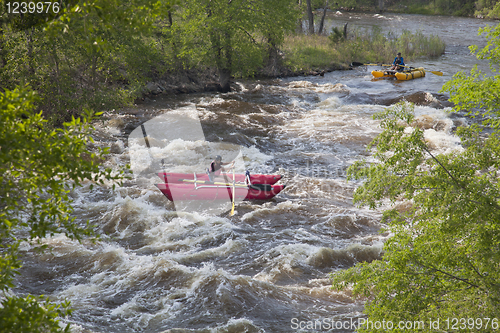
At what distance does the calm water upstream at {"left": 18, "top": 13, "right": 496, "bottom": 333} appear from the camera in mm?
5969

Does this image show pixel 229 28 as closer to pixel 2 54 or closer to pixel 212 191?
pixel 2 54

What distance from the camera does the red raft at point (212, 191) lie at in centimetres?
933

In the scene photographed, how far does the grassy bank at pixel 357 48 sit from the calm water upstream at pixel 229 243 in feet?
31.5

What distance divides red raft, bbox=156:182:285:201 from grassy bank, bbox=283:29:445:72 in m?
16.1

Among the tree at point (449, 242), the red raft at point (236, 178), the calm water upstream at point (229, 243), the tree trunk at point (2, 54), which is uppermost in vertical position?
the tree trunk at point (2, 54)

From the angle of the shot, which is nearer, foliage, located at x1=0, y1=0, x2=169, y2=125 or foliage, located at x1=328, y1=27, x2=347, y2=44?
foliage, located at x1=0, y1=0, x2=169, y2=125

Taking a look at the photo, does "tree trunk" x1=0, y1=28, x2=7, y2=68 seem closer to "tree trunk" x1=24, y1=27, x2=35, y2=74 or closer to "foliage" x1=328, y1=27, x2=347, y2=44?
"tree trunk" x1=24, y1=27, x2=35, y2=74

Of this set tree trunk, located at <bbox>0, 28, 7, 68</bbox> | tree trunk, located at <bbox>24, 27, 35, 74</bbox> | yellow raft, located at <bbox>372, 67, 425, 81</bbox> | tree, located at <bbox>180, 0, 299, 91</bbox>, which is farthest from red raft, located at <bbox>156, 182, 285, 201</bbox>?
yellow raft, located at <bbox>372, 67, 425, 81</bbox>

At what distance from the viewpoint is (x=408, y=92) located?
18.0 m

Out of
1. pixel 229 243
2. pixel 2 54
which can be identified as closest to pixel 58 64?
pixel 2 54

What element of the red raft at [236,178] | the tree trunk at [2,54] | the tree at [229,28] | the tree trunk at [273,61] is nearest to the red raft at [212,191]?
the red raft at [236,178]

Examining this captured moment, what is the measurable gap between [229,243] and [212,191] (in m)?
1.81

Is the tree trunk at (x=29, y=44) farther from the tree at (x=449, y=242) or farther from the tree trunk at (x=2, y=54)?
the tree at (x=449, y=242)

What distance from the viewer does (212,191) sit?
9.33m
